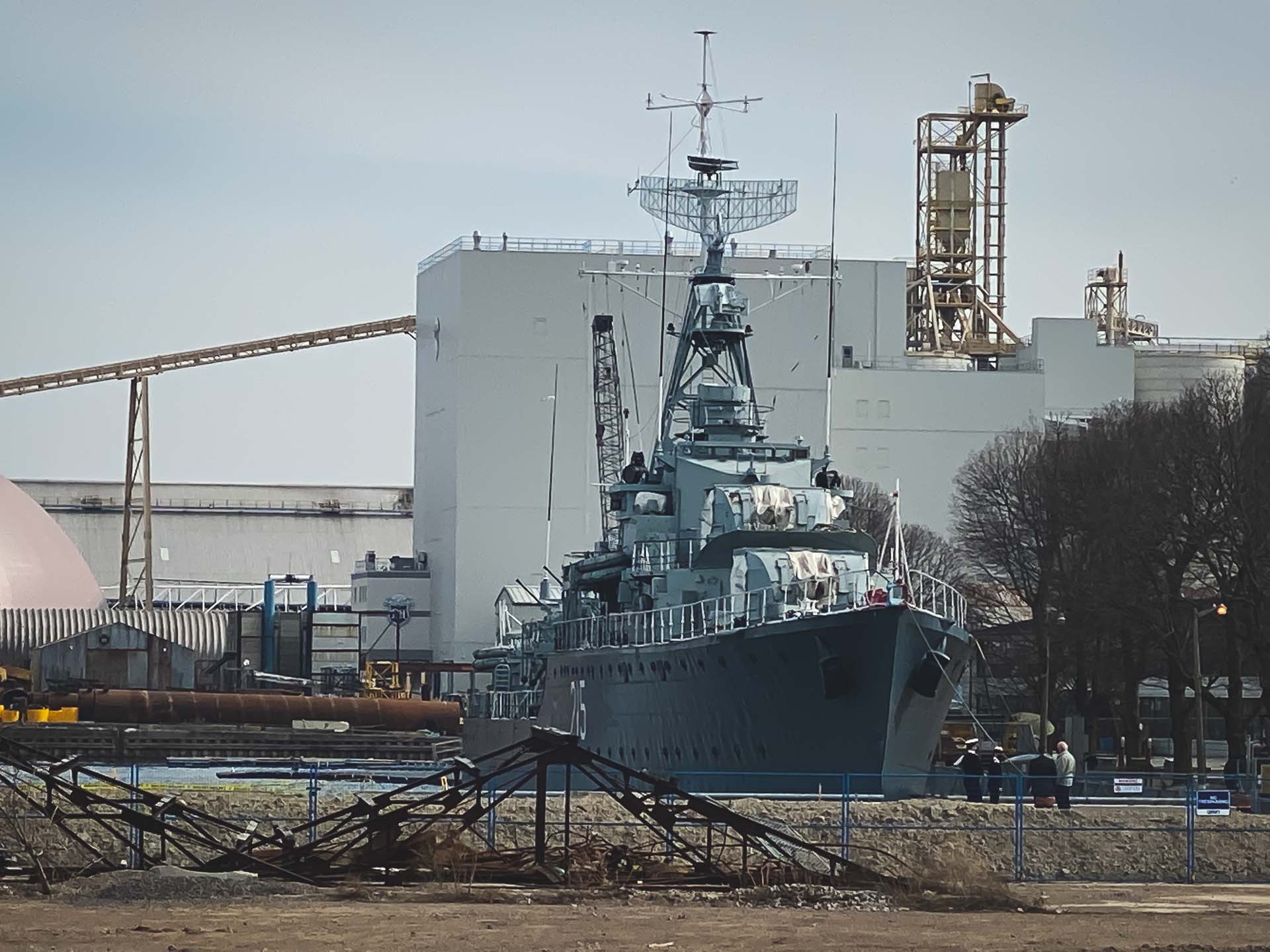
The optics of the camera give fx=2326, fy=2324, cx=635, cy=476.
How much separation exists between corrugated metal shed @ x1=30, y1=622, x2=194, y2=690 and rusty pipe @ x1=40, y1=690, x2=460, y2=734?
8044 millimetres

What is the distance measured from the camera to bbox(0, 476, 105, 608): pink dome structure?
93938 millimetres

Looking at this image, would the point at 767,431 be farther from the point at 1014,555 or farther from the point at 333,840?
the point at 333,840

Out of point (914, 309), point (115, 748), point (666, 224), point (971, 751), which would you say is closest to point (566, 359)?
point (914, 309)

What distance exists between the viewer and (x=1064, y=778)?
37.6 metres

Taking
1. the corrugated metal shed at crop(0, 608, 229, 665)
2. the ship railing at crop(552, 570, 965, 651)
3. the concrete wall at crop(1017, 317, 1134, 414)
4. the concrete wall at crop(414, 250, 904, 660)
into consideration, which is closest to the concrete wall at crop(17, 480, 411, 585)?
the concrete wall at crop(414, 250, 904, 660)

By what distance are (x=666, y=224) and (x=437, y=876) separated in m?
40.2

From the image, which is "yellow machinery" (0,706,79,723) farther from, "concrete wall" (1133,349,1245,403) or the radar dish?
"concrete wall" (1133,349,1245,403)

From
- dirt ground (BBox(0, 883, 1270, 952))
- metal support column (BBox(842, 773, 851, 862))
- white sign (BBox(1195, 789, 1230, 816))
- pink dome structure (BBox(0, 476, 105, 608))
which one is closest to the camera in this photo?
dirt ground (BBox(0, 883, 1270, 952))

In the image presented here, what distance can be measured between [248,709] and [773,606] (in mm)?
26105

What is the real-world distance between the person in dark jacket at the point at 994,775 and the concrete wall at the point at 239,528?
9820 cm

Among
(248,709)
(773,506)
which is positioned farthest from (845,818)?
(248,709)

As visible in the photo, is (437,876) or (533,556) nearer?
(437,876)

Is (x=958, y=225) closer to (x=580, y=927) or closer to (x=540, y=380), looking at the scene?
(x=540, y=380)

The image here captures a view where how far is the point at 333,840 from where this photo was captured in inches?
1345
